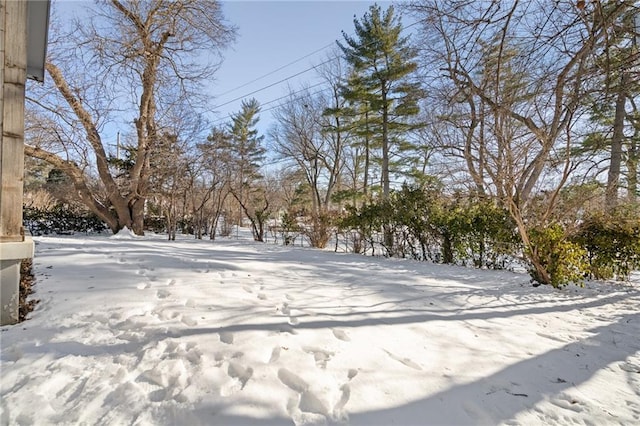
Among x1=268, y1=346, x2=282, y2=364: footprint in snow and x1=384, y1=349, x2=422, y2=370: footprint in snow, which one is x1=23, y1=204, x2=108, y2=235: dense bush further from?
x1=384, y1=349, x2=422, y2=370: footprint in snow

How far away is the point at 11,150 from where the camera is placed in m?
2.17

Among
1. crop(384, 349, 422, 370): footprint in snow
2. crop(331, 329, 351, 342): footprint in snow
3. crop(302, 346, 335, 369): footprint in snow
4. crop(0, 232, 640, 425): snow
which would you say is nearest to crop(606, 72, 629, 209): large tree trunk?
crop(0, 232, 640, 425): snow

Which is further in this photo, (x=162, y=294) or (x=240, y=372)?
→ (x=162, y=294)

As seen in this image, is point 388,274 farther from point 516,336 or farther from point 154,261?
point 154,261

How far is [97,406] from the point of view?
1385mm

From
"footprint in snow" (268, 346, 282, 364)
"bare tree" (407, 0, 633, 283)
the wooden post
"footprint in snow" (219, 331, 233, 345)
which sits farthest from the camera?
"bare tree" (407, 0, 633, 283)

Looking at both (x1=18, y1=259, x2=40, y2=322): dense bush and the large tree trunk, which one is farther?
the large tree trunk

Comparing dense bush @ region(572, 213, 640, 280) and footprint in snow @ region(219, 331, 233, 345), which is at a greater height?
dense bush @ region(572, 213, 640, 280)

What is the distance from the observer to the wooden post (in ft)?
7.01

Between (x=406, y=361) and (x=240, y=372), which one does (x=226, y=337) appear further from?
(x=406, y=361)

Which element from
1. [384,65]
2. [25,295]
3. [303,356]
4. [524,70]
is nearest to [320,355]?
[303,356]

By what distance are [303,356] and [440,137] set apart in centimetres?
740

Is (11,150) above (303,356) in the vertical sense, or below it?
above

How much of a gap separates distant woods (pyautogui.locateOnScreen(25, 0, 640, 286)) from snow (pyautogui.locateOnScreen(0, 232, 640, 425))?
1895 millimetres
